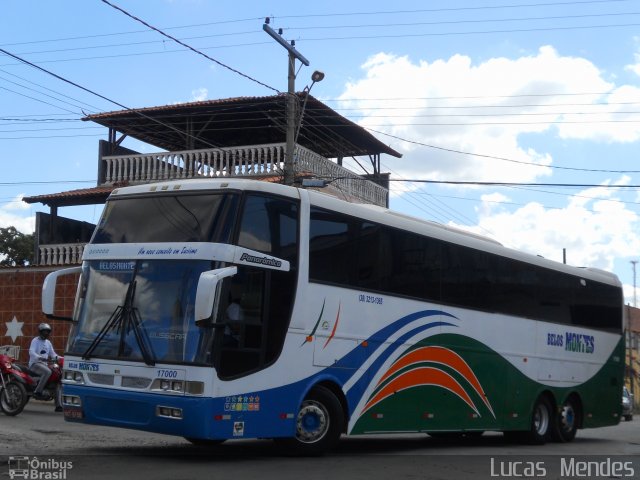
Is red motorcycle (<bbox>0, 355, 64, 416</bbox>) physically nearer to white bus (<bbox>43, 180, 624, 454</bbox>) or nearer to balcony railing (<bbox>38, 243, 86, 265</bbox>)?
white bus (<bbox>43, 180, 624, 454</bbox>)

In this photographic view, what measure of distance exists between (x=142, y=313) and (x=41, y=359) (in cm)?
670

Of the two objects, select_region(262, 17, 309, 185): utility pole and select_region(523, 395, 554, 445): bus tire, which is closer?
select_region(523, 395, 554, 445): bus tire

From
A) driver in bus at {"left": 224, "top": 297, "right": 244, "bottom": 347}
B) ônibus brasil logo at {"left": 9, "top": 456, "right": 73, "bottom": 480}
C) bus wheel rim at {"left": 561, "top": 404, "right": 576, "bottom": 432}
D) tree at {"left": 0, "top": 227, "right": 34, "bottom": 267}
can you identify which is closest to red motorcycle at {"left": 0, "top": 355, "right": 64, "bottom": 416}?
ônibus brasil logo at {"left": 9, "top": 456, "right": 73, "bottom": 480}

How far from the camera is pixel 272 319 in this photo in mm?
10930

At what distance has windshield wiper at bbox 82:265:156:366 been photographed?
10425mm

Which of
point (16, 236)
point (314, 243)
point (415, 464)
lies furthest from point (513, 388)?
point (16, 236)

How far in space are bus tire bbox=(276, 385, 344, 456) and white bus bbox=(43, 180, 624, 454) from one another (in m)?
0.02

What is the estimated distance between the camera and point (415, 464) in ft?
38.3

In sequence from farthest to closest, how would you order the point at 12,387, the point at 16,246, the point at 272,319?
the point at 16,246, the point at 12,387, the point at 272,319

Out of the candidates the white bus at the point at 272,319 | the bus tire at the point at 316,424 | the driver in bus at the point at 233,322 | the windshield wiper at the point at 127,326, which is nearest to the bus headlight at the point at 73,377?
the white bus at the point at 272,319

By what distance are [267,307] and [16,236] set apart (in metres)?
42.6

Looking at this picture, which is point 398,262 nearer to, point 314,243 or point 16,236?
point 314,243

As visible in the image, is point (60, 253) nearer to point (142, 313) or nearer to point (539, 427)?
point (539, 427)

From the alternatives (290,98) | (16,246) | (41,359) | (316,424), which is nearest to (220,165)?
(290,98)
